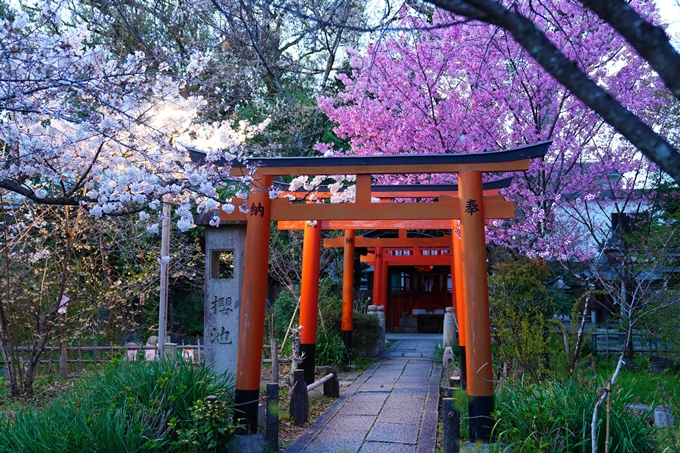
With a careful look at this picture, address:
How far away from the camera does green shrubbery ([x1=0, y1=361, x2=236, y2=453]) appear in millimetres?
4613

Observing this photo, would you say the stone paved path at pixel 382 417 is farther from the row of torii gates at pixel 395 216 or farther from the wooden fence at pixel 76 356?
the wooden fence at pixel 76 356

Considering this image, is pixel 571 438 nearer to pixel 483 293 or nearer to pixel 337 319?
pixel 483 293

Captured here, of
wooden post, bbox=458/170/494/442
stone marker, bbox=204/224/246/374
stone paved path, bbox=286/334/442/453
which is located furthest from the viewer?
stone marker, bbox=204/224/246/374

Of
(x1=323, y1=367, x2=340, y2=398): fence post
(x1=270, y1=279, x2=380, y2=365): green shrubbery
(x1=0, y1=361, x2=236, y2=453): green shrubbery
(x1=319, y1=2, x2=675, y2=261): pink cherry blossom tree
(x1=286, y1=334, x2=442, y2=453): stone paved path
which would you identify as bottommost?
(x1=286, y1=334, x2=442, y2=453): stone paved path

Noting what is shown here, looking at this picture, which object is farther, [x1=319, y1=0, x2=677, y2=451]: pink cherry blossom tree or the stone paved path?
[x1=319, y1=0, x2=677, y2=451]: pink cherry blossom tree

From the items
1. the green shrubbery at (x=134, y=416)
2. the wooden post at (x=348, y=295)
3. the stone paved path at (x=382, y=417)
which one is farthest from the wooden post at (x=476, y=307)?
the wooden post at (x=348, y=295)

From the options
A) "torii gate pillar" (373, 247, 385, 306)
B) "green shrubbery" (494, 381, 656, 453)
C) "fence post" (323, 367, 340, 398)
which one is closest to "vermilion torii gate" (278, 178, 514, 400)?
"fence post" (323, 367, 340, 398)

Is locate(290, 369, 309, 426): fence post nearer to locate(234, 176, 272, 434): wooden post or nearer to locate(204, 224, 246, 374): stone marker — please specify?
locate(204, 224, 246, 374): stone marker

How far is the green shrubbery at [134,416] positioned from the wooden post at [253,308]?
9.1 inches

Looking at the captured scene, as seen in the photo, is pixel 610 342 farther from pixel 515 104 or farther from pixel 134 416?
pixel 134 416

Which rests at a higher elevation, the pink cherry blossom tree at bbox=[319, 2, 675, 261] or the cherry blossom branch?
the pink cherry blossom tree at bbox=[319, 2, 675, 261]

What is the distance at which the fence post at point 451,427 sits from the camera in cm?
548

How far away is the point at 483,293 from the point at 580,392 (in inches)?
50.0

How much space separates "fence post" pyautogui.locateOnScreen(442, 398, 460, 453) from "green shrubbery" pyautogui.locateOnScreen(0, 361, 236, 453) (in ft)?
6.22
